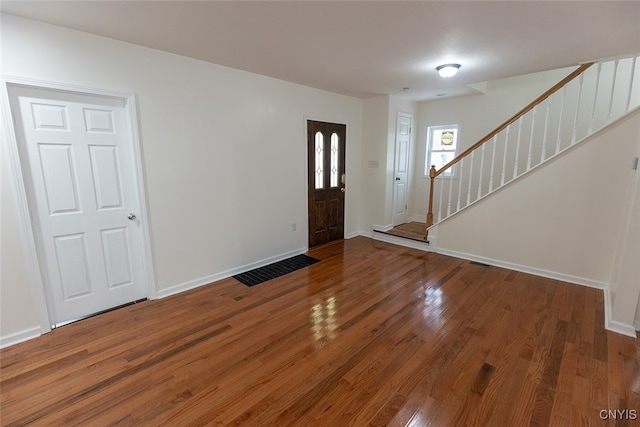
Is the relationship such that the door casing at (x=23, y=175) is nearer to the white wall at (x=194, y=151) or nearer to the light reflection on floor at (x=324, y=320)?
the white wall at (x=194, y=151)

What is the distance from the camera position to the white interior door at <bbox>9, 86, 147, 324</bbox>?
7.86 ft

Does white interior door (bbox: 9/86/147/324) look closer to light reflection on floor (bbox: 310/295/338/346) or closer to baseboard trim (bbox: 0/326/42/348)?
baseboard trim (bbox: 0/326/42/348)

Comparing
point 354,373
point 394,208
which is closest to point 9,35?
point 354,373

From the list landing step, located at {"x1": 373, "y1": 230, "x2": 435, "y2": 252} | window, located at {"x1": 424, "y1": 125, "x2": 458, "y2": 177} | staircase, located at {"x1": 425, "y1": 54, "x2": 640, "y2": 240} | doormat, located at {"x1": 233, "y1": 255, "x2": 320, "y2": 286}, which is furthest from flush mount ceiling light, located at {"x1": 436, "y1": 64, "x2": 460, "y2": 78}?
doormat, located at {"x1": 233, "y1": 255, "x2": 320, "y2": 286}

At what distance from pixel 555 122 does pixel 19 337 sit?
6.96 meters

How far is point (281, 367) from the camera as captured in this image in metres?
2.12

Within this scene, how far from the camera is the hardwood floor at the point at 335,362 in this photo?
1.74 m

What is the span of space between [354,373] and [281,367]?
21.1 inches

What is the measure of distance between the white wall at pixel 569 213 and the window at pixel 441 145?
181 cm

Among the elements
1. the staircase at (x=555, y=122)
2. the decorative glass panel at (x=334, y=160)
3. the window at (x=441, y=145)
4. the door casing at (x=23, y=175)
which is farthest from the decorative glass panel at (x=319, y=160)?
the door casing at (x=23, y=175)

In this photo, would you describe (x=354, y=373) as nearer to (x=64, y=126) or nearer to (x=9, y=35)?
(x=64, y=126)

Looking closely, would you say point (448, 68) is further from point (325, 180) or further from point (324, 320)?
point (324, 320)

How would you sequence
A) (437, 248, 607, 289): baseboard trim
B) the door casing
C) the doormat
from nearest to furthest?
1. the door casing
2. (437, 248, 607, 289): baseboard trim
3. the doormat

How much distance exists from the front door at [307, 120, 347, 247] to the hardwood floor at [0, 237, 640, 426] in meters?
1.74
